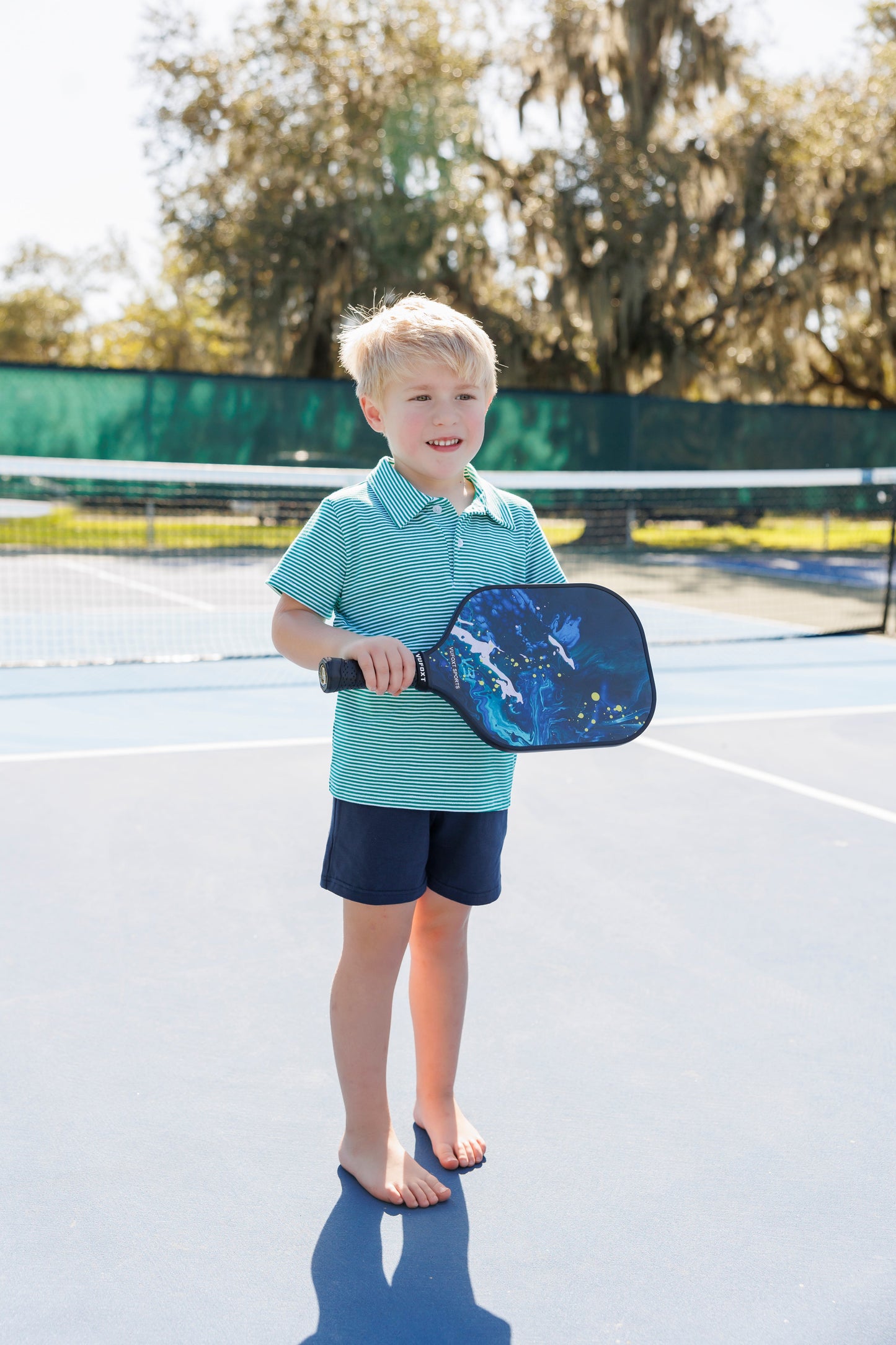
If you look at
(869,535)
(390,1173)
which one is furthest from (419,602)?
(869,535)

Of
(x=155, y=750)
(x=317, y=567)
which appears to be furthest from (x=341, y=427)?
(x=317, y=567)

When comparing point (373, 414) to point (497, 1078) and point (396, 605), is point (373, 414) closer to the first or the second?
point (396, 605)

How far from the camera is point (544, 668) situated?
2.29 metres

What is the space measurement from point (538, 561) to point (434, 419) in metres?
0.38

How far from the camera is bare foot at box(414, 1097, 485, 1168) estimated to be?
8.13ft

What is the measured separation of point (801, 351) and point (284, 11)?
10444mm

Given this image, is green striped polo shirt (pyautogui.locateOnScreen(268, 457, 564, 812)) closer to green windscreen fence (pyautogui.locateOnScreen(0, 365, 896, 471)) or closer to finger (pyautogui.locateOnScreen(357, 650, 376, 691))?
finger (pyautogui.locateOnScreen(357, 650, 376, 691))

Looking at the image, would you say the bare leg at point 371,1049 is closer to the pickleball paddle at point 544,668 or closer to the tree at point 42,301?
the pickleball paddle at point 544,668

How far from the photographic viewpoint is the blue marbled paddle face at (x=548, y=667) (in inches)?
86.4

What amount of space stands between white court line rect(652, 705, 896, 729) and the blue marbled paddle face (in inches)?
166

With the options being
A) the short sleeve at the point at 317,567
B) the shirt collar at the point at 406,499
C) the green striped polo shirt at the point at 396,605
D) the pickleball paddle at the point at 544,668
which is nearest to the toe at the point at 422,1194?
the green striped polo shirt at the point at 396,605

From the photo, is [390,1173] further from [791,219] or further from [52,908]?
[791,219]

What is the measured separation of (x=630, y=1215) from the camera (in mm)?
2303

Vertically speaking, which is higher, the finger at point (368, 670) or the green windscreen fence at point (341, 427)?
the green windscreen fence at point (341, 427)
